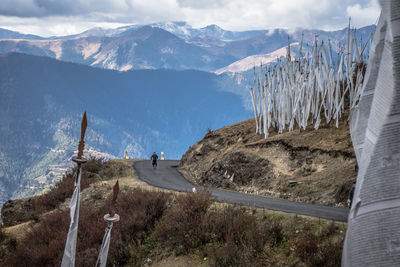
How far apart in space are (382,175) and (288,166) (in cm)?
1962

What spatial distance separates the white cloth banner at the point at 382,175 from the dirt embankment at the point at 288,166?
45.6 ft

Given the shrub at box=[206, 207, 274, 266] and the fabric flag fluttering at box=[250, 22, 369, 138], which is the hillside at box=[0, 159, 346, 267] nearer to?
the shrub at box=[206, 207, 274, 266]

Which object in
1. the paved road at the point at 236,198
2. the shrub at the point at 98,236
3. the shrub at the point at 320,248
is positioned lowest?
the shrub at the point at 98,236

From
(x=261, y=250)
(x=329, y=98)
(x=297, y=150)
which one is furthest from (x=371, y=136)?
(x=329, y=98)

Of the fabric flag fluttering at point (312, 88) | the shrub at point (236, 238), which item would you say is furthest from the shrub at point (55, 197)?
the fabric flag fluttering at point (312, 88)

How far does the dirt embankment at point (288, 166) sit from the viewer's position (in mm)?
18562

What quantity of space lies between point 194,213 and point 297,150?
1194 cm

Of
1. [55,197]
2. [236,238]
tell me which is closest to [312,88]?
[55,197]

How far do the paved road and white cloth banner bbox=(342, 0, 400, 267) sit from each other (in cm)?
889

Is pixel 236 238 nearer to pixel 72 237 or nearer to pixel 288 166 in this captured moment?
pixel 72 237

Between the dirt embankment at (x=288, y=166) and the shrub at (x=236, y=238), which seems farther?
the dirt embankment at (x=288, y=166)

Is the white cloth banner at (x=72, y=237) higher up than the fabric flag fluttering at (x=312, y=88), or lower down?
lower down

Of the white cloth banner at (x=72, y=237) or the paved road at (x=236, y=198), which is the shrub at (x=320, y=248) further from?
the white cloth banner at (x=72, y=237)

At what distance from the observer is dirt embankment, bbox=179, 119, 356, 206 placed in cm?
1856
